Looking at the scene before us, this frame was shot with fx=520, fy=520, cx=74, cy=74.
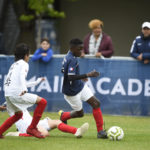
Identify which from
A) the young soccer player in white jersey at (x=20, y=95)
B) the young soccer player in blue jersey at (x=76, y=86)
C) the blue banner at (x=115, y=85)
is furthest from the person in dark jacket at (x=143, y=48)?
the young soccer player in white jersey at (x=20, y=95)

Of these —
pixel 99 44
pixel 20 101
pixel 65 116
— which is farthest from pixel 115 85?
pixel 20 101

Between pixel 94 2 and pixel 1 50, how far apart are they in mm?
6903

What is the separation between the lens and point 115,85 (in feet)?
43.5

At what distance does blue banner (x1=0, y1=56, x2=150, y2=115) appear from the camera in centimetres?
1316

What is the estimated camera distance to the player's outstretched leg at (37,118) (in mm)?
9102

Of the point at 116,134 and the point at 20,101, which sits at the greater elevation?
the point at 20,101

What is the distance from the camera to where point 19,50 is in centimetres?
922

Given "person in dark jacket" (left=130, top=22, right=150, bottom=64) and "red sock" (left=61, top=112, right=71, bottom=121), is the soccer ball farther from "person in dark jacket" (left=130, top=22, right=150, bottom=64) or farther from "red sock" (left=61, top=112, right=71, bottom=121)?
"person in dark jacket" (left=130, top=22, right=150, bottom=64)

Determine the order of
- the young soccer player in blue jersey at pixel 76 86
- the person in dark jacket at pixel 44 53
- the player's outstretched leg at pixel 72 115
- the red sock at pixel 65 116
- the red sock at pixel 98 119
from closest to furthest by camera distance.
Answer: the young soccer player in blue jersey at pixel 76 86
the red sock at pixel 98 119
the player's outstretched leg at pixel 72 115
the red sock at pixel 65 116
the person in dark jacket at pixel 44 53

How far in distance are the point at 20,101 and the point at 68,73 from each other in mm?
1031

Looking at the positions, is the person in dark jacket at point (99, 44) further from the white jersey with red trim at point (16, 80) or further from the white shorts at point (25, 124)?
the white jersey with red trim at point (16, 80)

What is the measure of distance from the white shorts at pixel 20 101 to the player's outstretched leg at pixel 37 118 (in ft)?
0.42

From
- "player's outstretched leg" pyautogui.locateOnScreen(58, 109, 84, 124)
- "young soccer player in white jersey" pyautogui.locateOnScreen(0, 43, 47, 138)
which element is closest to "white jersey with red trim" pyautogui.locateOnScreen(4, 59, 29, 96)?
"young soccer player in white jersey" pyautogui.locateOnScreen(0, 43, 47, 138)

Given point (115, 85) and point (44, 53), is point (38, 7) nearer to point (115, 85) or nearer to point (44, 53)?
point (44, 53)
